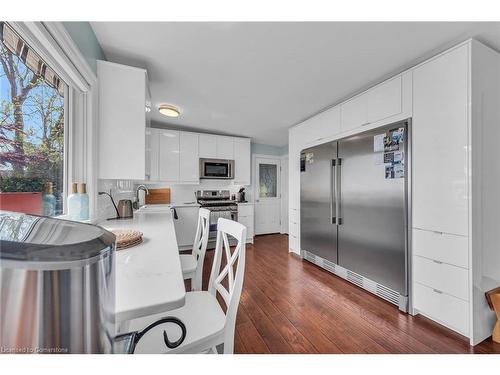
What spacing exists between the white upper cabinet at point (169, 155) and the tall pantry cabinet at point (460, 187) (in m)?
3.44

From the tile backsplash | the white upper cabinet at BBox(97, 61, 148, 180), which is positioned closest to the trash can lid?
the white upper cabinet at BBox(97, 61, 148, 180)

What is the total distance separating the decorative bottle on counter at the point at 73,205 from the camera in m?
1.27

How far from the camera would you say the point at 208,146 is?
390 cm

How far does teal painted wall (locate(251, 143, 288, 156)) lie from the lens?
15.8 ft

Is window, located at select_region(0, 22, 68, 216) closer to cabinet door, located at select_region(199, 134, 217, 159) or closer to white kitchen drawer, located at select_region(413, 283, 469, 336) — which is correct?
cabinet door, located at select_region(199, 134, 217, 159)

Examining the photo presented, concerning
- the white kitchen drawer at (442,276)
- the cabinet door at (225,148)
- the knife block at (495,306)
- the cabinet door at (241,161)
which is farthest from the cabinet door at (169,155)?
the knife block at (495,306)

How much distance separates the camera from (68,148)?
1.40 metres

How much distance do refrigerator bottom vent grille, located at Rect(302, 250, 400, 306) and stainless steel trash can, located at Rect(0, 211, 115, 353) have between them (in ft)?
7.72

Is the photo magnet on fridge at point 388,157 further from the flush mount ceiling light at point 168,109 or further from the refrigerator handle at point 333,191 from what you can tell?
the flush mount ceiling light at point 168,109

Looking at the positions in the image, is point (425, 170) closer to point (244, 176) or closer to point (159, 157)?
point (244, 176)

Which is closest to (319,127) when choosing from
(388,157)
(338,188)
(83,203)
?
(338,188)

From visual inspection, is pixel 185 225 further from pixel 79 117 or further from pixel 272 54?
pixel 272 54
